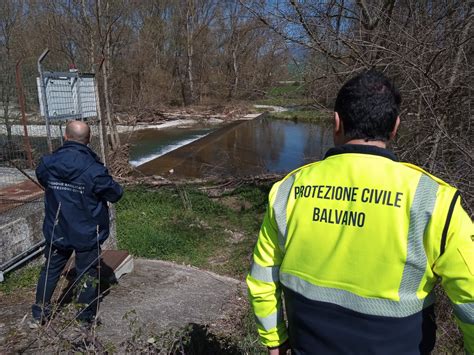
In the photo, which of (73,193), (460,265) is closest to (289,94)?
(73,193)

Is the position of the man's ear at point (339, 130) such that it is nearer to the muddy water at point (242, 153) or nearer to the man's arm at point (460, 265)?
the man's arm at point (460, 265)

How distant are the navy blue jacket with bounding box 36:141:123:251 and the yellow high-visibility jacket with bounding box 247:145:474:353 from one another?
7.35 feet

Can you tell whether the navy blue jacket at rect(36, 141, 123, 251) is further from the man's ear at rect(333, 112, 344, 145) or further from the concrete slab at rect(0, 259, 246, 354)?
the man's ear at rect(333, 112, 344, 145)

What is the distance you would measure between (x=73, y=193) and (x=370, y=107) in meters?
2.69

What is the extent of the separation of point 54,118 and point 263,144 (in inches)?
640

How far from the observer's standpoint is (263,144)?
814 inches

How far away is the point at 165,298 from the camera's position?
187 inches

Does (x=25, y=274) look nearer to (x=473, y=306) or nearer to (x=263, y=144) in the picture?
(x=473, y=306)

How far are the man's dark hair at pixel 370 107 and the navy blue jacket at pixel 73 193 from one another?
248cm

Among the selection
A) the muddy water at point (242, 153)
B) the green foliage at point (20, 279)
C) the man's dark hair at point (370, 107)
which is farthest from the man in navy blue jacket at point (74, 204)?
the muddy water at point (242, 153)

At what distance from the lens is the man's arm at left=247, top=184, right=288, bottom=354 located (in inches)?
73.2

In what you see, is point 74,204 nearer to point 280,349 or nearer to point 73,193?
point 73,193

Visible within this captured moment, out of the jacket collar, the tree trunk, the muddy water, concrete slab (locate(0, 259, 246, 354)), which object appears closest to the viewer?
the jacket collar

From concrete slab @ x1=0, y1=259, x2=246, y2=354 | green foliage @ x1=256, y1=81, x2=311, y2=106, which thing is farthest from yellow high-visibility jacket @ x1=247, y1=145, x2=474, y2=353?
green foliage @ x1=256, y1=81, x2=311, y2=106
